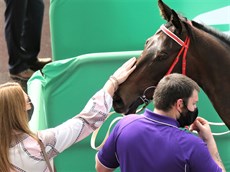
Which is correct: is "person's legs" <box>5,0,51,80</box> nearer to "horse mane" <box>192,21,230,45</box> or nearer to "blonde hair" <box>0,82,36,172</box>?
"horse mane" <box>192,21,230,45</box>

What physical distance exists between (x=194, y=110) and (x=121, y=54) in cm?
137

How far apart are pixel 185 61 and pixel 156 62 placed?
160 mm

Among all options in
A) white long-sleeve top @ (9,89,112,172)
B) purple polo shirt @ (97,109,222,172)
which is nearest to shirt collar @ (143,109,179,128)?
purple polo shirt @ (97,109,222,172)

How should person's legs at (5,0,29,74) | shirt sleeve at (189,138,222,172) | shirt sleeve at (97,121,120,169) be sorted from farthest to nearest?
1. person's legs at (5,0,29,74)
2. shirt sleeve at (97,121,120,169)
3. shirt sleeve at (189,138,222,172)

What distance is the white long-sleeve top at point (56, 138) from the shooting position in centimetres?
199

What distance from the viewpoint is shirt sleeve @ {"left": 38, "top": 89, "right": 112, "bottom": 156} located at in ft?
6.89

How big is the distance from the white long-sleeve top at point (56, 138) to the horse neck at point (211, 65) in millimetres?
575

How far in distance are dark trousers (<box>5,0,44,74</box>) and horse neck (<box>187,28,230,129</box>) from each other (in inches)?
100

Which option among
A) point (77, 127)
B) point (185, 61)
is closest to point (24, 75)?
point (185, 61)

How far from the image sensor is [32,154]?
6.57 feet

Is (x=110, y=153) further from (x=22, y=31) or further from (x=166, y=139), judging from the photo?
(x=22, y=31)

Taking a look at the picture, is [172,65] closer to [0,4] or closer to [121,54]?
[121,54]

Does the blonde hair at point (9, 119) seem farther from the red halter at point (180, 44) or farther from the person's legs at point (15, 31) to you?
the person's legs at point (15, 31)

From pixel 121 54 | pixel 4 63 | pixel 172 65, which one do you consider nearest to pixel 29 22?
pixel 4 63
